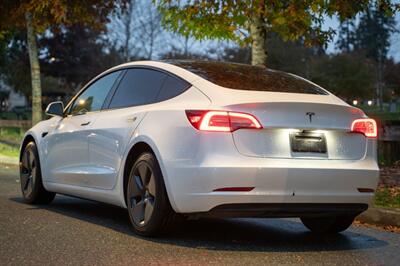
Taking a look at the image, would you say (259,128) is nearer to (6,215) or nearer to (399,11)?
(6,215)

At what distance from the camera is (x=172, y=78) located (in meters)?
6.08

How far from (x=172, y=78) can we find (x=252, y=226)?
72.6 inches

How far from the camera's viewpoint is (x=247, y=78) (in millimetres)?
6023

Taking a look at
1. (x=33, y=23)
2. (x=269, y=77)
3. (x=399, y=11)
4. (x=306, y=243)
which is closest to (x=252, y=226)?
(x=306, y=243)

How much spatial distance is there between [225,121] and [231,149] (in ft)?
0.74

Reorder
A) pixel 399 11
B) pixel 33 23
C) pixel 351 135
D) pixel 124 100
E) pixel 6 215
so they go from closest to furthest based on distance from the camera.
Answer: pixel 351 135
pixel 124 100
pixel 6 215
pixel 399 11
pixel 33 23

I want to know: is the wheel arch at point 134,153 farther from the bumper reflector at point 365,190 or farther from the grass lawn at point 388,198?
the grass lawn at point 388,198

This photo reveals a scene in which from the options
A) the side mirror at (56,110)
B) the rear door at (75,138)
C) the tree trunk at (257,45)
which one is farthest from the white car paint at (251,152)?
the tree trunk at (257,45)

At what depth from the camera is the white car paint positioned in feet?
17.1

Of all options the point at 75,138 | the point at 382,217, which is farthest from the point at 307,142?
the point at 75,138

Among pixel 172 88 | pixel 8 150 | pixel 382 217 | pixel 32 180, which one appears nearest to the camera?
pixel 172 88

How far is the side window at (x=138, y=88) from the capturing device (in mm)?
6234

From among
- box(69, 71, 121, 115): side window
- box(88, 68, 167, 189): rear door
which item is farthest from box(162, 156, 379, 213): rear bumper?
box(69, 71, 121, 115): side window

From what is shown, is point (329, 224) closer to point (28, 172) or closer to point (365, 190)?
point (365, 190)
